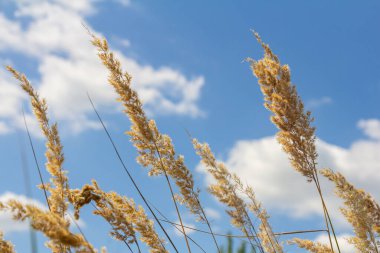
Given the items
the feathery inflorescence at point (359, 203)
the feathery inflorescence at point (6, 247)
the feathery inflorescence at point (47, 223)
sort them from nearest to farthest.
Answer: the feathery inflorescence at point (47, 223) → the feathery inflorescence at point (6, 247) → the feathery inflorescence at point (359, 203)

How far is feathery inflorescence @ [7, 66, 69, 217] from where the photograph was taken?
10.1 feet

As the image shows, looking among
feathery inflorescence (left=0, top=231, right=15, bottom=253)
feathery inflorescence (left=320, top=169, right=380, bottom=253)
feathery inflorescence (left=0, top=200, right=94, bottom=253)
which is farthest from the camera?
feathery inflorescence (left=320, top=169, right=380, bottom=253)

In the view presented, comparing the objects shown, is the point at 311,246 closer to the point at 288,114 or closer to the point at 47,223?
the point at 288,114

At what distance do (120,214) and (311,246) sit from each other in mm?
1860

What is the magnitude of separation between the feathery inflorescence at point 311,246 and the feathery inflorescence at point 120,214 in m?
1.37

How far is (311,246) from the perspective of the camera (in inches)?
165

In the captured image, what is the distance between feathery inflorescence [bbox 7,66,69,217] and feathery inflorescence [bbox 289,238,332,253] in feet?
Answer: 7.10

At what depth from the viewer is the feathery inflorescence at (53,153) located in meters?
3.07

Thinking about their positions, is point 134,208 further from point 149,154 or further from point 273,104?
point 273,104

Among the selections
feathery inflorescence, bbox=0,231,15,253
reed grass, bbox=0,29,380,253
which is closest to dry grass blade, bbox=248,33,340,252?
reed grass, bbox=0,29,380,253

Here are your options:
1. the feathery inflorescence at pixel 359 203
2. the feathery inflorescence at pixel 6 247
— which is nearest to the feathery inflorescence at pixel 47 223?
the feathery inflorescence at pixel 6 247

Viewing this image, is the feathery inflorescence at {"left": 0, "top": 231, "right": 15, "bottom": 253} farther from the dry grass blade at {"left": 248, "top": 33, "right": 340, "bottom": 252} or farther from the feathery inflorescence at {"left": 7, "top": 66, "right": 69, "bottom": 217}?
the dry grass blade at {"left": 248, "top": 33, "right": 340, "bottom": 252}

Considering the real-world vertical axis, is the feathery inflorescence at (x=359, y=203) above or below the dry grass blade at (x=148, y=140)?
below

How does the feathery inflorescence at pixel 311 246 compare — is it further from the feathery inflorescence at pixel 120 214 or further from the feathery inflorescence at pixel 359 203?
the feathery inflorescence at pixel 120 214
